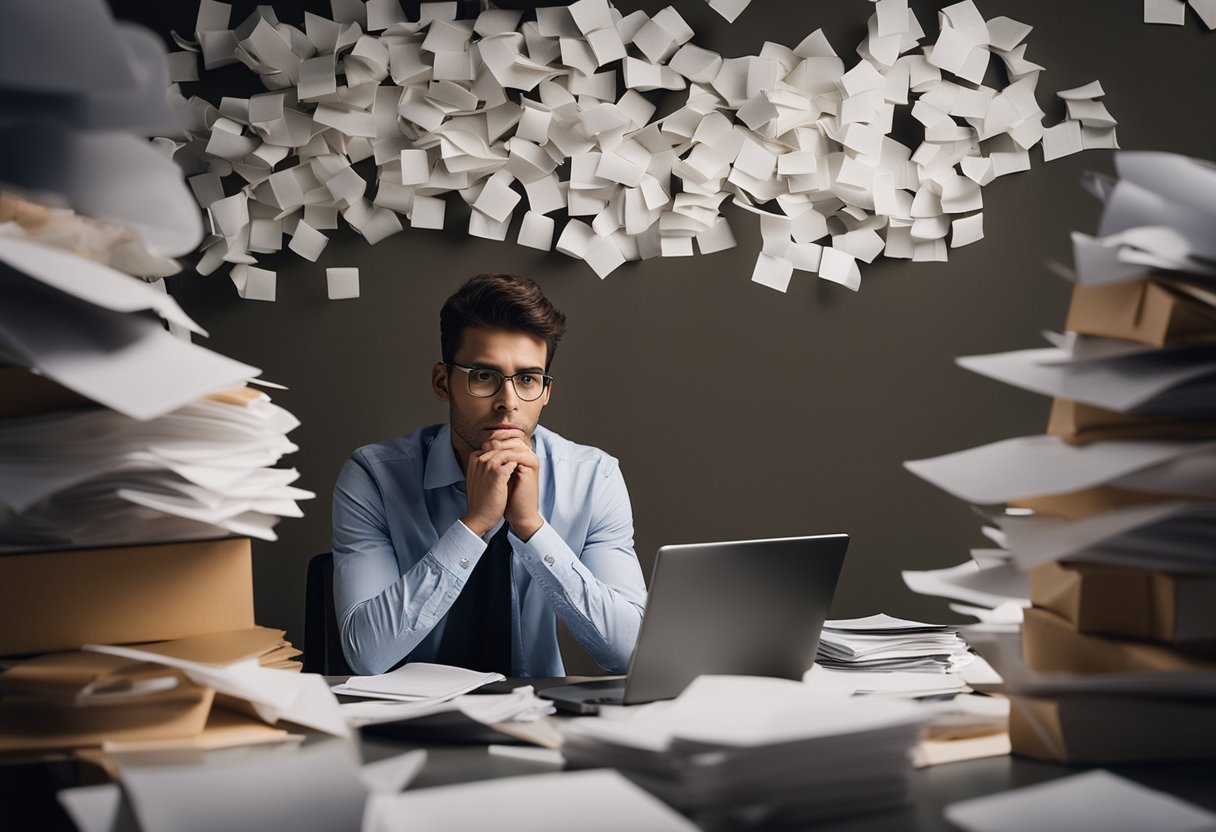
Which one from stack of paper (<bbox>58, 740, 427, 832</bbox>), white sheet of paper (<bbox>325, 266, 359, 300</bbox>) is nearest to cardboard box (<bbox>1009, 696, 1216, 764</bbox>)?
stack of paper (<bbox>58, 740, 427, 832</bbox>)

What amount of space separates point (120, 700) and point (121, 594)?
114 mm

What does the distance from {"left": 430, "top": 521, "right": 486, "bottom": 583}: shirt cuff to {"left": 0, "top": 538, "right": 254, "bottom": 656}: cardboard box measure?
731 mm

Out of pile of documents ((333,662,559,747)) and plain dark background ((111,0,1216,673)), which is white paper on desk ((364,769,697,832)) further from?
plain dark background ((111,0,1216,673))

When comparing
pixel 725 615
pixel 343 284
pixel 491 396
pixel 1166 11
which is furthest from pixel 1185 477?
pixel 1166 11

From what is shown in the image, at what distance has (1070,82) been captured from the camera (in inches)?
103

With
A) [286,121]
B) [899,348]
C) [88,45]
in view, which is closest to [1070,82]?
[899,348]

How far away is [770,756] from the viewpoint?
→ 77 cm

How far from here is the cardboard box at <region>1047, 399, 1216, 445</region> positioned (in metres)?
0.89

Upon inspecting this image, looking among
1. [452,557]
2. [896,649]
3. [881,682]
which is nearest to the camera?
[881,682]

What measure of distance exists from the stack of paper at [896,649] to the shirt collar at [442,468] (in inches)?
31.2

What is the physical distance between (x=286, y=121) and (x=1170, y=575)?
225cm

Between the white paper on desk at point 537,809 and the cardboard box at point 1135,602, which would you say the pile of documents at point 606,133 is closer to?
the cardboard box at point 1135,602

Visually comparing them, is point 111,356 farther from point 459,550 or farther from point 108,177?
point 459,550

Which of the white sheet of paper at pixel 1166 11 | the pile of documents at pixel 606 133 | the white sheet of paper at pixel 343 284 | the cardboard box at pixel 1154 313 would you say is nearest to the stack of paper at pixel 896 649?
the cardboard box at pixel 1154 313
